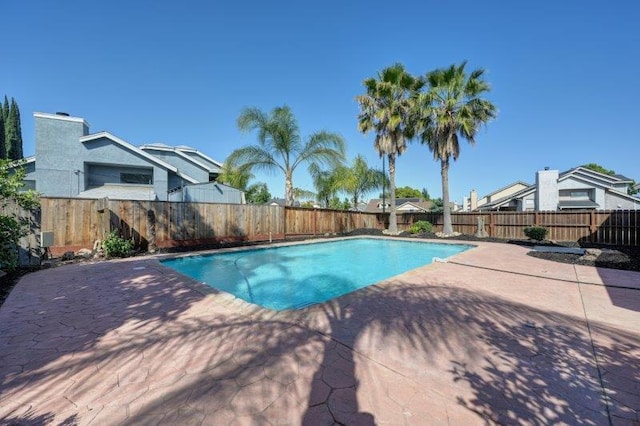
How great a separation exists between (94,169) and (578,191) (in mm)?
37133

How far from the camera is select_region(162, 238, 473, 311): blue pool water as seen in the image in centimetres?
638

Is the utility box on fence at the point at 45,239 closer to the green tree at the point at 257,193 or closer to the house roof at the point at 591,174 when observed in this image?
the green tree at the point at 257,193

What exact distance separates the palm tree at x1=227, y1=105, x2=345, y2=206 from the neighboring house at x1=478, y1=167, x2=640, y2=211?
19.4 metres

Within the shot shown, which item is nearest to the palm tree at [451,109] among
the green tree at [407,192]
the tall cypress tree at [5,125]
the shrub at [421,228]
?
the shrub at [421,228]

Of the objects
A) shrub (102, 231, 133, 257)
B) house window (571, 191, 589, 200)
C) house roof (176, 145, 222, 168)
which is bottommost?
shrub (102, 231, 133, 257)

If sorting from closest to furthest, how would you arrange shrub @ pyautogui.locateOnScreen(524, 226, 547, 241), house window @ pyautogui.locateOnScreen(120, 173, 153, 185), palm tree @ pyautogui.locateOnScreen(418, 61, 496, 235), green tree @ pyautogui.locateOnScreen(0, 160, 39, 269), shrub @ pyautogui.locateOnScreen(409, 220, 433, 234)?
green tree @ pyautogui.locateOnScreen(0, 160, 39, 269)
shrub @ pyautogui.locateOnScreen(524, 226, 547, 241)
palm tree @ pyautogui.locateOnScreen(418, 61, 496, 235)
shrub @ pyautogui.locateOnScreen(409, 220, 433, 234)
house window @ pyautogui.locateOnScreen(120, 173, 153, 185)

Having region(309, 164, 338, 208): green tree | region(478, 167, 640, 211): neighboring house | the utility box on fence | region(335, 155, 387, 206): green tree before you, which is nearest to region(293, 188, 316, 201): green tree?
region(309, 164, 338, 208): green tree

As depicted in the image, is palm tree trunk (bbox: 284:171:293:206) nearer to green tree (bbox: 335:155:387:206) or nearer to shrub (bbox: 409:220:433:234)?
shrub (bbox: 409:220:433:234)

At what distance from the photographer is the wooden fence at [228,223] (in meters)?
8.24

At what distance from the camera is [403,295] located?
15.2 ft

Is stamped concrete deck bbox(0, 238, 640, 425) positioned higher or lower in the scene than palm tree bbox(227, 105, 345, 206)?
lower

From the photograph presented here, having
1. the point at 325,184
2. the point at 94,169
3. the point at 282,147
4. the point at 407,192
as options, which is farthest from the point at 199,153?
the point at 407,192

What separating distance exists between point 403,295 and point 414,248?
349 inches

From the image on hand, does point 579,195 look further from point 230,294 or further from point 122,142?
point 122,142
